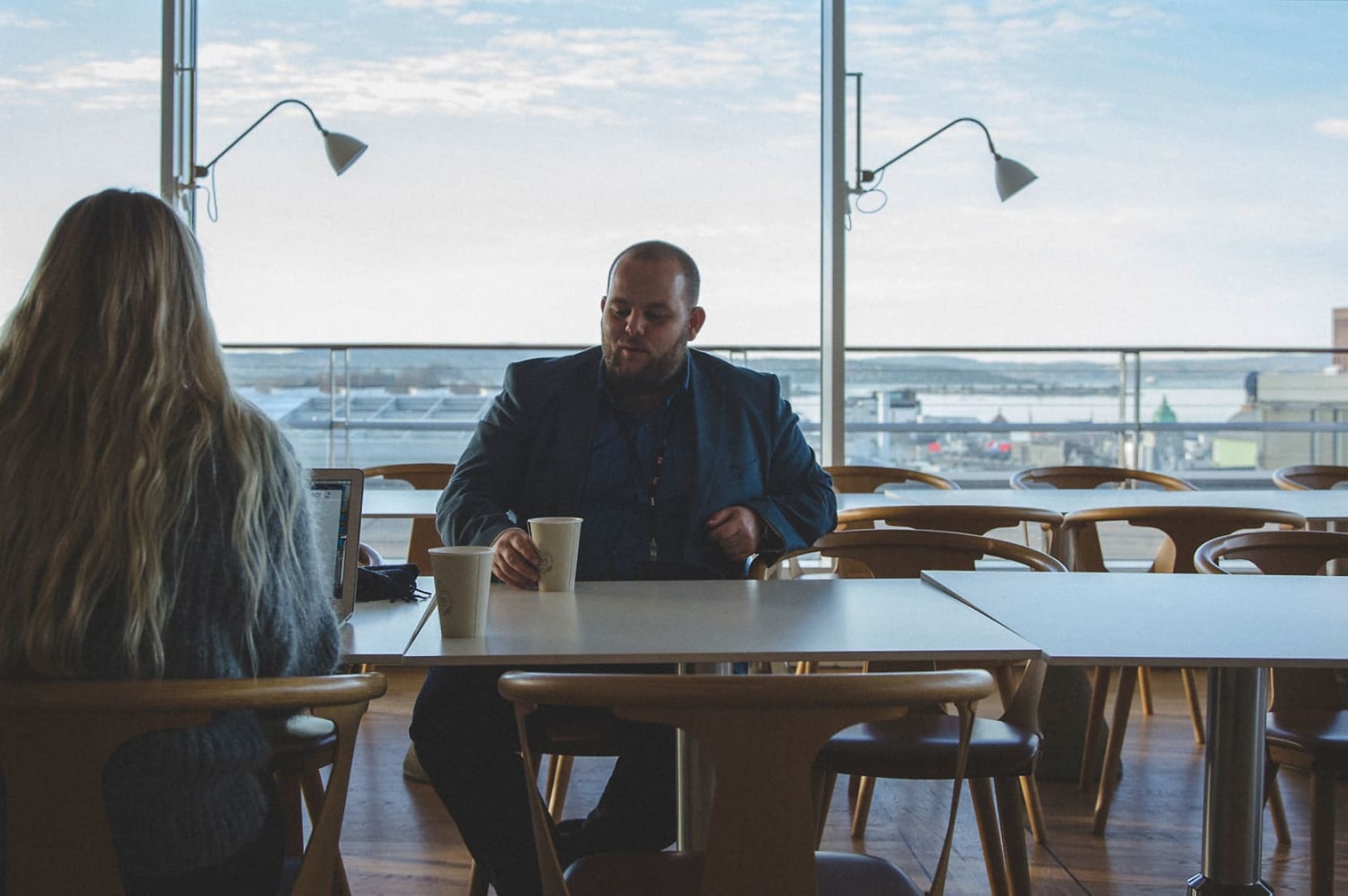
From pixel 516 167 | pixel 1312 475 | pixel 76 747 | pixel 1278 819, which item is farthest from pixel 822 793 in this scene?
pixel 516 167

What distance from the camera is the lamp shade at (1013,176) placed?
4406mm

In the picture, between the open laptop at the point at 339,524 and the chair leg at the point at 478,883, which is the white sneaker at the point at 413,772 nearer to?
the chair leg at the point at 478,883

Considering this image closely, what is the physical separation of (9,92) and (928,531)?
4227mm

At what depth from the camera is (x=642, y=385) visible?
2334 mm

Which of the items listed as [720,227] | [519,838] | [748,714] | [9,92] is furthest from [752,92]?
[748,714]

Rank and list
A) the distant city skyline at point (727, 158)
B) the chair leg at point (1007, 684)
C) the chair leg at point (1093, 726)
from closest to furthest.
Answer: the chair leg at point (1007, 684) < the chair leg at point (1093, 726) < the distant city skyline at point (727, 158)

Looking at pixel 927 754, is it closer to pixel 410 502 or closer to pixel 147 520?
pixel 147 520

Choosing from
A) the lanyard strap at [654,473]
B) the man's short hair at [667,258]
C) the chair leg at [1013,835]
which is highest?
the man's short hair at [667,258]

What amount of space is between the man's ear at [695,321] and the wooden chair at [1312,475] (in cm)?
257

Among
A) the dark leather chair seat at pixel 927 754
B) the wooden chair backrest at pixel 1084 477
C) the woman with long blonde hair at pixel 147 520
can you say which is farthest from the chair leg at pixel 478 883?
the wooden chair backrest at pixel 1084 477

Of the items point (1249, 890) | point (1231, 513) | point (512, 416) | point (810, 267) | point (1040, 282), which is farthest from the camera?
point (1040, 282)

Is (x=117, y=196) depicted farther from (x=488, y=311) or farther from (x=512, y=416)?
(x=488, y=311)

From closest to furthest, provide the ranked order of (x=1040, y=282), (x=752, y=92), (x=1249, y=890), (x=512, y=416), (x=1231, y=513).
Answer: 1. (x=1249, y=890)
2. (x=512, y=416)
3. (x=1231, y=513)
4. (x=752, y=92)
5. (x=1040, y=282)

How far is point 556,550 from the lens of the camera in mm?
1836
